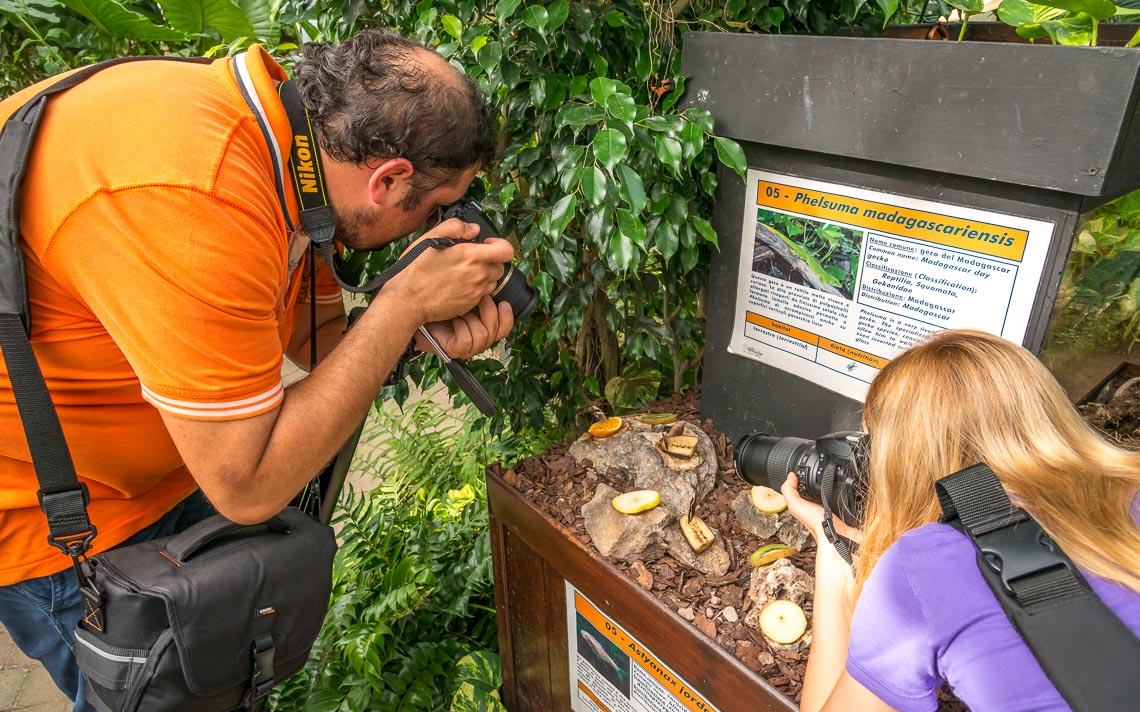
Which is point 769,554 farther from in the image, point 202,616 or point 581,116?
point 202,616

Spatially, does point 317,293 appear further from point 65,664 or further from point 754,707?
point 754,707

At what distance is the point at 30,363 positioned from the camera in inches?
42.3

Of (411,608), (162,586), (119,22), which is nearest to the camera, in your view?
(162,586)

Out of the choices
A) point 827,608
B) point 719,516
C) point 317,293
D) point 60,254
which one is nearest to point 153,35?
point 317,293

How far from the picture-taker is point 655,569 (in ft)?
4.94

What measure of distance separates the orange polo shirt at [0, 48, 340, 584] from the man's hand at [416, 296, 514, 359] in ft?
0.99

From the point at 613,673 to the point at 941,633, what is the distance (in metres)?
0.89

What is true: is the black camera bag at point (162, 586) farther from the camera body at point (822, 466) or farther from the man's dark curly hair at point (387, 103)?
the camera body at point (822, 466)

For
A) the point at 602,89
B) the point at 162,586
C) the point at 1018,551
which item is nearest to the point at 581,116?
the point at 602,89

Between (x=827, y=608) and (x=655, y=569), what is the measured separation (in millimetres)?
406

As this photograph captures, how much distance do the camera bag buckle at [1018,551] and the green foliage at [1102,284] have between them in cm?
51

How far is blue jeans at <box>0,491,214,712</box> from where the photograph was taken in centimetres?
134

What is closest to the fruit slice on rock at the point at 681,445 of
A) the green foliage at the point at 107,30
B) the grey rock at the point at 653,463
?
the grey rock at the point at 653,463

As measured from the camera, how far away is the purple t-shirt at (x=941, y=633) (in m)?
0.82
